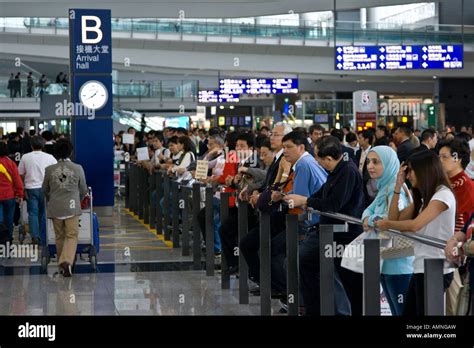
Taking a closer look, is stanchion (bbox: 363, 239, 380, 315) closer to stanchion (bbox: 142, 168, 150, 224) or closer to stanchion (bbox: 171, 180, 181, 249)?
stanchion (bbox: 171, 180, 181, 249)

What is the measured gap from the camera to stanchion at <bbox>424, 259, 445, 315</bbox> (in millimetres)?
5742

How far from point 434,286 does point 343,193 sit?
9.27 feet

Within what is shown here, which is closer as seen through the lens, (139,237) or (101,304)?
(101,304)

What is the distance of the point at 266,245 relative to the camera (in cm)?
1020

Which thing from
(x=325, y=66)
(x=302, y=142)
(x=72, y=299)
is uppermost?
(x=325, y=66)

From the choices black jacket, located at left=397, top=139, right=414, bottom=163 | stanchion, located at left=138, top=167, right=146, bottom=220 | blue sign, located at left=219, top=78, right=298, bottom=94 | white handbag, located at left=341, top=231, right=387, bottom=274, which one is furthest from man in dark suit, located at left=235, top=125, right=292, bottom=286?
blue sign, located at left=219, top=78, right=298, bottom=94

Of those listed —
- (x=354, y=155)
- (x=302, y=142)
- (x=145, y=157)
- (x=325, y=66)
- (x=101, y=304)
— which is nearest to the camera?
(x=302, y=142)

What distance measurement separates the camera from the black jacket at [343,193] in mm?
8570
